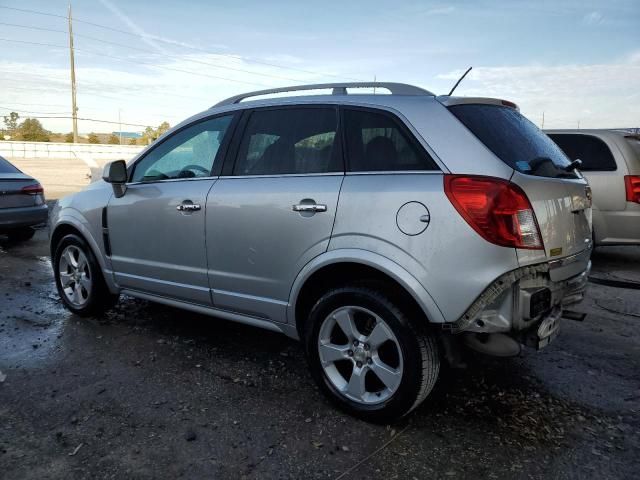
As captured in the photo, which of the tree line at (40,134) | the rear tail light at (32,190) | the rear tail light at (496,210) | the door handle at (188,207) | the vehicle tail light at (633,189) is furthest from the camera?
the tree line at (40,134)

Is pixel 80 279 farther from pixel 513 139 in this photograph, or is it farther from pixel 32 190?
pixel 32 190

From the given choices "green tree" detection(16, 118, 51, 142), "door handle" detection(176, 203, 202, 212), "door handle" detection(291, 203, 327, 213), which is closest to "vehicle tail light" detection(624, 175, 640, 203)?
"door handle" detection(291, 203, 327, 213)

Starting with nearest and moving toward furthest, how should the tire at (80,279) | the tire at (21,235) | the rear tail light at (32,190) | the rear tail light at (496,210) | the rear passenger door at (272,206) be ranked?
the rear tail light at (496,210) → the rear passenger door at (272,206) → the tire at (80,279) → the rear tail light at (32,190) → the tire at (21,235)

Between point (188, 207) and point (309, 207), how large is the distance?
1038mm

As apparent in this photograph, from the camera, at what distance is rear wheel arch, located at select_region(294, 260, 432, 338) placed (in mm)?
2664

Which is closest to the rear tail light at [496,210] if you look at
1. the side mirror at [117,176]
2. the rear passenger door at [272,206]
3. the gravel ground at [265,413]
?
the rear passenger door at [272,206]

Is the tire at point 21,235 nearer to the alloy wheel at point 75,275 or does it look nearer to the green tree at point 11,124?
the alloy wheel at point 75,275

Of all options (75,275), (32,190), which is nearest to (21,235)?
(32,190)

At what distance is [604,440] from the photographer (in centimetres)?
265

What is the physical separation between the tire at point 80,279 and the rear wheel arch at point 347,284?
216cm

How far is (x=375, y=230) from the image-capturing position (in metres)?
2.69

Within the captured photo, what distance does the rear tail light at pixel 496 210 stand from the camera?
7.98 ft

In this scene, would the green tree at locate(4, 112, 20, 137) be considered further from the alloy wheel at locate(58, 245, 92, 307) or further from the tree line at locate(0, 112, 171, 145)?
the alloy wheel at locate(58, 245, 92, 307)

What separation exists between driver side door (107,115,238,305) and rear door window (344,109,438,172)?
104cm
